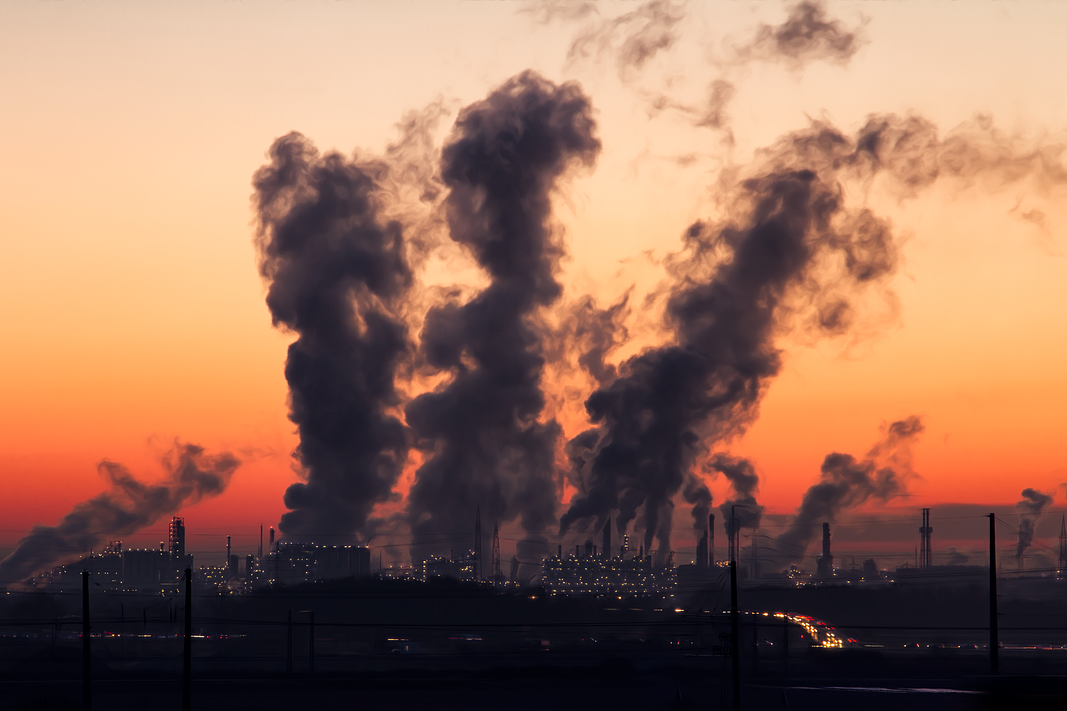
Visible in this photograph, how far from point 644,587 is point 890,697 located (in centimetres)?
14438

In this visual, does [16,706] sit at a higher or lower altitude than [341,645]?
higher

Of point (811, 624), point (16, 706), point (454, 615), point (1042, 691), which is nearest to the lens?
point (1042, 691)

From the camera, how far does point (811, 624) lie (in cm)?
11406

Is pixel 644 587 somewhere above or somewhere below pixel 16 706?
below

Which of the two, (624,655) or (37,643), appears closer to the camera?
(624,655)

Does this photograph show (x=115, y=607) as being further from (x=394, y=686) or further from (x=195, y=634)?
(x=394, y=686)

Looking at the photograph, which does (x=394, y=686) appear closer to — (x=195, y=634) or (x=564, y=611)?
(x=195, y=634)

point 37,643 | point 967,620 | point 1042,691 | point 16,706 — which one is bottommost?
point 967,620

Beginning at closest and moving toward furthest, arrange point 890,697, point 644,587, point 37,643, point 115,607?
point 890,697, point 37,643, point 115,607, point 644,587

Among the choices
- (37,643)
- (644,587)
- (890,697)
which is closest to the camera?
(890,697)

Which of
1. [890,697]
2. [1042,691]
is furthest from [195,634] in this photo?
[1042,691]

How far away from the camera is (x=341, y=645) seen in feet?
334

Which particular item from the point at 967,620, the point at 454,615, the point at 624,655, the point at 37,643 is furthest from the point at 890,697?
the point at 967,620

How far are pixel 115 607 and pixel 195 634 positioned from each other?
54.5 m
